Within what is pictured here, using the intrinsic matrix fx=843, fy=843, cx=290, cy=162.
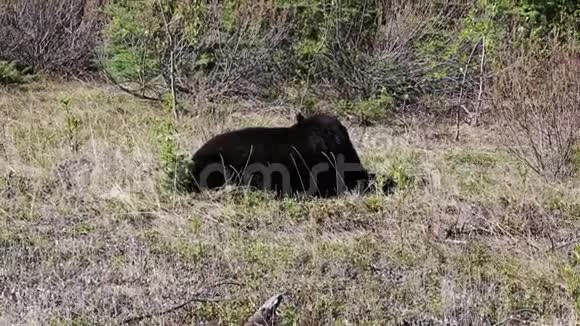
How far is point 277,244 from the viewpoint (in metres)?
6.11

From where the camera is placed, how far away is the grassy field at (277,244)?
191 inches

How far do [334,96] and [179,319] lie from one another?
9405mm

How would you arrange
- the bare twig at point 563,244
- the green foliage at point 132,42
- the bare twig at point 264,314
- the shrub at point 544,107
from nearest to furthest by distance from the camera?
the bare twig at point 264,314 → the bare twig at point 563,244 → the shrub at point 544,107 → the green foliage at point 132,42

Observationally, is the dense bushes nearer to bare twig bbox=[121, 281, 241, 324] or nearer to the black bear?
the black bear

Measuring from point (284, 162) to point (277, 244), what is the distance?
1.55 metres

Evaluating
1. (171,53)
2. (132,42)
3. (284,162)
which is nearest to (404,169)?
(284,162)

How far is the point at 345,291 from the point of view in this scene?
5176 mm

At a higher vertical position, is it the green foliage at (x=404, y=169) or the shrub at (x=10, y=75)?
the green foliage at (x=404, y=169)

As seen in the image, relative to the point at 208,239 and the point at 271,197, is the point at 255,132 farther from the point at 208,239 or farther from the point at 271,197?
the point at 208,239

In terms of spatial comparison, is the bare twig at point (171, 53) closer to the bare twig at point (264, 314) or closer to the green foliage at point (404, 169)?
the green foliage at point (404, 169)

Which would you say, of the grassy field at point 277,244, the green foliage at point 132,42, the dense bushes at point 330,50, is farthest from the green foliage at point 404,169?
the green foliage at point 132,42

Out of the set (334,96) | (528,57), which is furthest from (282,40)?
(528,57)

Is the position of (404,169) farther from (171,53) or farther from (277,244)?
(171,53)

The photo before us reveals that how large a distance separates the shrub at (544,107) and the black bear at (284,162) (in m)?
1.87
